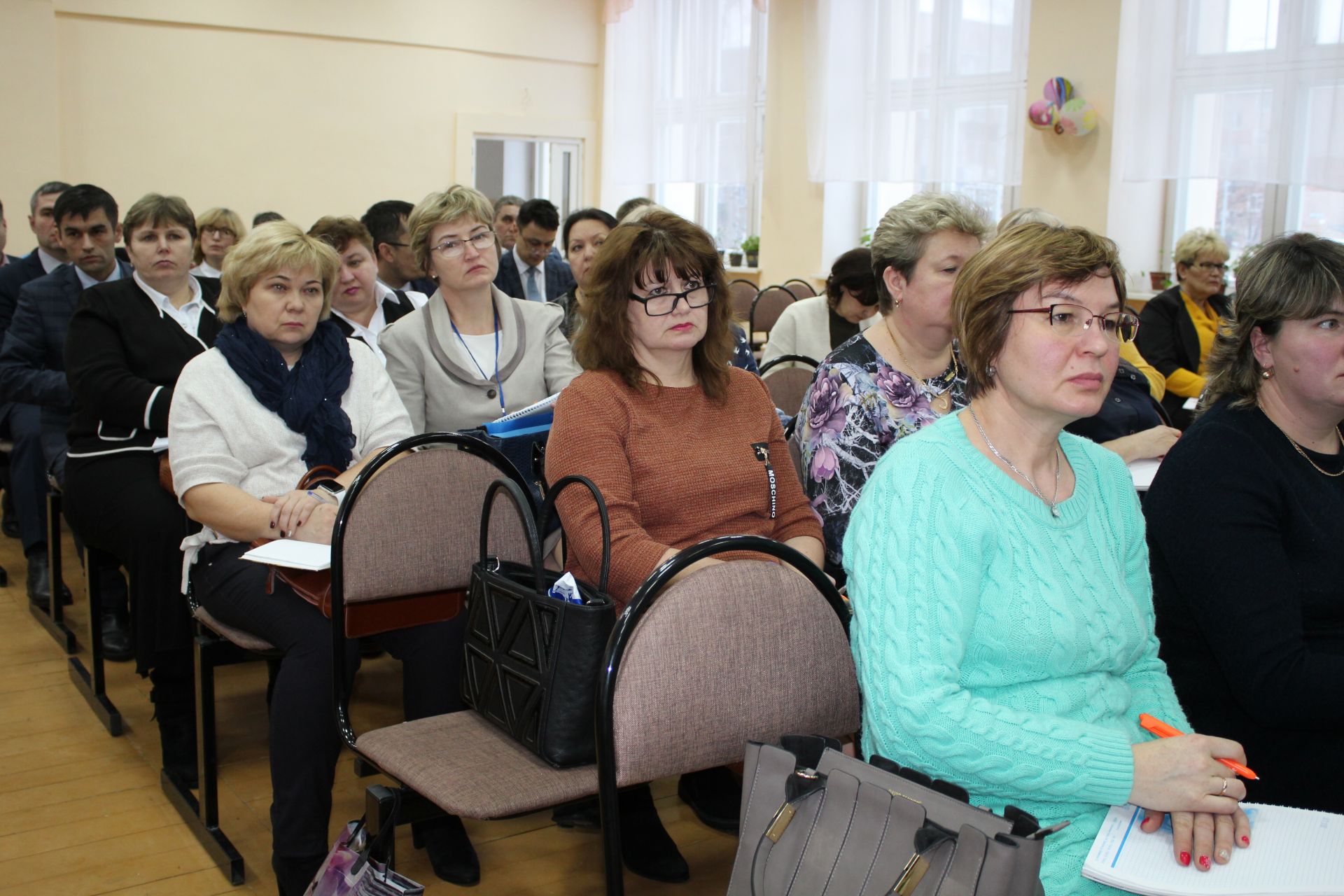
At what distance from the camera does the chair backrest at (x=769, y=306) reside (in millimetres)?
7199

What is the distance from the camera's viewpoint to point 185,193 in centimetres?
935

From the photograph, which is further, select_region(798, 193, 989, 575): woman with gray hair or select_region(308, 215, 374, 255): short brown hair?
select_region(308, 215, 374, 255): short brown hair

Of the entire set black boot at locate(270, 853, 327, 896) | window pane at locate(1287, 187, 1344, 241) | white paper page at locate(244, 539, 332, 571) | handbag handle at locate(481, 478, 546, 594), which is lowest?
black boot at locate(270, 853, 327, 896)

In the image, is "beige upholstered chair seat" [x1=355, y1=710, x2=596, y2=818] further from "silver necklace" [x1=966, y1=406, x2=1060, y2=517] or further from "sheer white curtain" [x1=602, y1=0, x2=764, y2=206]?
"sheer white curtain" [x1=602, y1=0, x2=764, y2=206]

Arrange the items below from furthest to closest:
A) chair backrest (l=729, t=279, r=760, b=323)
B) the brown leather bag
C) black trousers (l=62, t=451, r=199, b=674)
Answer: chair backrest (l=729, t=279, r=760, b=323) → black trousers (l=62, t=451, r=199, b=674) → the brown leather bag

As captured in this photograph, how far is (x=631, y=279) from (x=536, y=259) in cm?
372

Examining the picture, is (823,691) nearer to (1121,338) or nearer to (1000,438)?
(1000,438)

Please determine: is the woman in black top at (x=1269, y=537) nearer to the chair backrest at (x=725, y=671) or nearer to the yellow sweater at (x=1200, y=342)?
the chair backrest at (x=725, y=671)

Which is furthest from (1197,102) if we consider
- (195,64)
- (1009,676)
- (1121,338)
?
(195,64)

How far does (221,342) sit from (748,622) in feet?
5.41

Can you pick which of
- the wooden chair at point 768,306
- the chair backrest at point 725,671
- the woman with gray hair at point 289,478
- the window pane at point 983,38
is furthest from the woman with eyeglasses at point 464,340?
the window pane at point 983,38

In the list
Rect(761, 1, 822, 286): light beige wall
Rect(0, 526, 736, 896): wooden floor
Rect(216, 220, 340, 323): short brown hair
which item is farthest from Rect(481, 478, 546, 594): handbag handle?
Rect(761, 1, 822, 286): light beige wall

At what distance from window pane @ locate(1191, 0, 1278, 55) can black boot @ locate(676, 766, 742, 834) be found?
5.46 m

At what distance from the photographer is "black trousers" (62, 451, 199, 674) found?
9.30 ft
